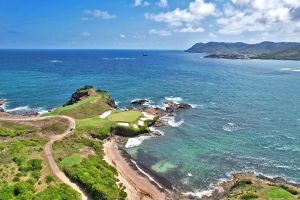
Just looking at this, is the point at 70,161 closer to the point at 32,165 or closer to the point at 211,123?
the point at 32,165

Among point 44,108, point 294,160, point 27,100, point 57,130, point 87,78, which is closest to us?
point 294,160

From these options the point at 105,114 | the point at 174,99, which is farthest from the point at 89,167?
the point at 174,99

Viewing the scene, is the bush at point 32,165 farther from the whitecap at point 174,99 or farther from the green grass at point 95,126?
the whitecap at point 174,99

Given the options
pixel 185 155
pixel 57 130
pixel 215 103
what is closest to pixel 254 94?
pixel 215 103

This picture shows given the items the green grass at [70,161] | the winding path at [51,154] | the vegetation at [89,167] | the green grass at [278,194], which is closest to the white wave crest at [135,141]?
the vegetation at [89,167]

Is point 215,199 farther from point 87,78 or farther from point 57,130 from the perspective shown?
point 87,78

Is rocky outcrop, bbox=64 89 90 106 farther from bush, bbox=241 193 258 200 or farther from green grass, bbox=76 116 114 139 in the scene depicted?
bush, bbox=241 193 258 200
